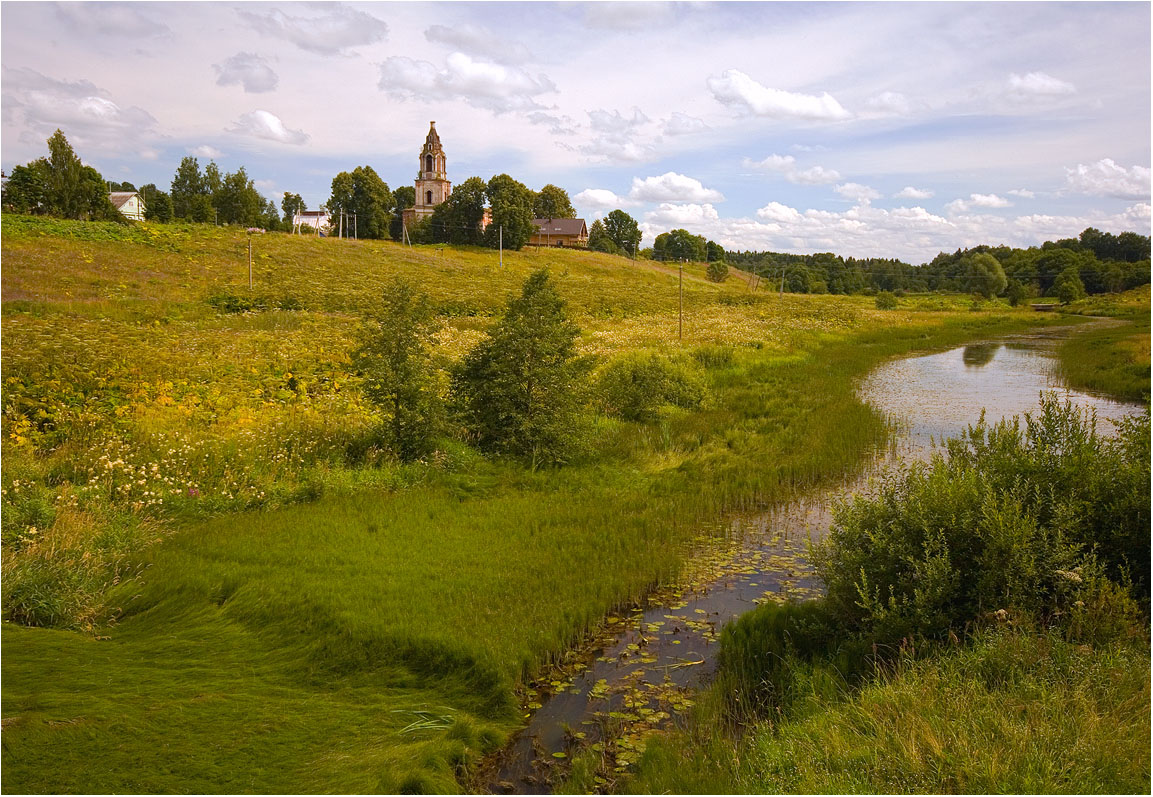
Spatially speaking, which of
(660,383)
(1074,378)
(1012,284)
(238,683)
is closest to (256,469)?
(238,683)

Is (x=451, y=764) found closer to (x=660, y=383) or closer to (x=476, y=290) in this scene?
(x=660, y=383)

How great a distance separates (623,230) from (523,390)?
111m

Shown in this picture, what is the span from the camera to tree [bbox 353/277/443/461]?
489 inches

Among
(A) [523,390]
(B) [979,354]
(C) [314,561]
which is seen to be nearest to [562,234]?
(B) [979,354]

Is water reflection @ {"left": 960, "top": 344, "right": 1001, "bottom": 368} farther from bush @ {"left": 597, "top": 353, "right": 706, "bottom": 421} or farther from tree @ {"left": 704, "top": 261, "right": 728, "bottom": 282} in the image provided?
tree @ {"left": 704, "top": 261, "right": 728, "bottom": 282}

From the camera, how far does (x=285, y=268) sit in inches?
1864

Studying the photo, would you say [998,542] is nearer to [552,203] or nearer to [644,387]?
[644,387]

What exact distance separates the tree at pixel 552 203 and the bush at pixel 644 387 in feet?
309

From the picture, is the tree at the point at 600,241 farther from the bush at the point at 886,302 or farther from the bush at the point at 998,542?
the bush at the point at 998,542

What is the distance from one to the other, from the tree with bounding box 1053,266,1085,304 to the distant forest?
806 millimetres

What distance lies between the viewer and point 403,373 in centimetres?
1242

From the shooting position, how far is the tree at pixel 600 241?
10969cm

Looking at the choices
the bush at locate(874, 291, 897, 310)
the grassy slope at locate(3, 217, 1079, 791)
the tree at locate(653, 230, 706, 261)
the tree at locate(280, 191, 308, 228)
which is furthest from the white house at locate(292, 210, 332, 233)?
the grassy slope at locate(3, 217, 1079, 791)

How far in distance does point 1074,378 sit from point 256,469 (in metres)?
29.3
